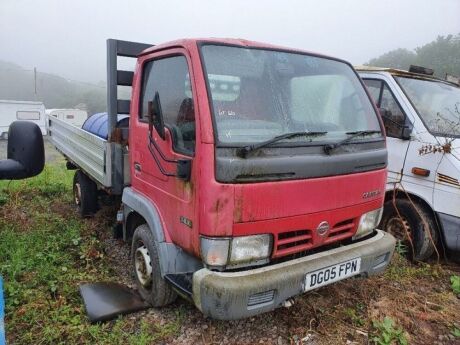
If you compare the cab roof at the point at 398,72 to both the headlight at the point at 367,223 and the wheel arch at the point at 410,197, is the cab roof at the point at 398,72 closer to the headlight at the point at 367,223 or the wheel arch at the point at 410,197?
the wheel arch at the point at 410,197

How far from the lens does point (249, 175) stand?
7.33 feet

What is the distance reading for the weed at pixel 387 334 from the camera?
8.76 ft

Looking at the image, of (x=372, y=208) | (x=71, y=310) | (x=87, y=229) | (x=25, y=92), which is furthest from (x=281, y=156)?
(x=25, y=92)

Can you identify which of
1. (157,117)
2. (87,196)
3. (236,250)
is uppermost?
(157,117)

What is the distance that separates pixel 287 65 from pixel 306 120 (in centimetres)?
47

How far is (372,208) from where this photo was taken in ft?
9.73

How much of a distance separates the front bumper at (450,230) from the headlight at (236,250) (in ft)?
7.62

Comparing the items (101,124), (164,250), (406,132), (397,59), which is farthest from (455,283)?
(397,59)

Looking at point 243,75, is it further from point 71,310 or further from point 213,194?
point 71,310

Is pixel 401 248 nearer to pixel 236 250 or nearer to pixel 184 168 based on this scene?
pixel 236 250

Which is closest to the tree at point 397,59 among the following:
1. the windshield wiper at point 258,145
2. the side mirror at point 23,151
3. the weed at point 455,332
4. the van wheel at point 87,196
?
the van wheel at point 87,196

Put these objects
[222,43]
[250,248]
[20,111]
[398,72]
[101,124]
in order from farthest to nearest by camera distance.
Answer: [20,111] < [101,124] < [398,72] < [222,43] < [250,248]

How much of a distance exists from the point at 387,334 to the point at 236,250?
1.39m

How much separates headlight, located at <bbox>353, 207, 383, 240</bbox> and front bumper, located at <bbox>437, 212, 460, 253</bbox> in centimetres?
111
